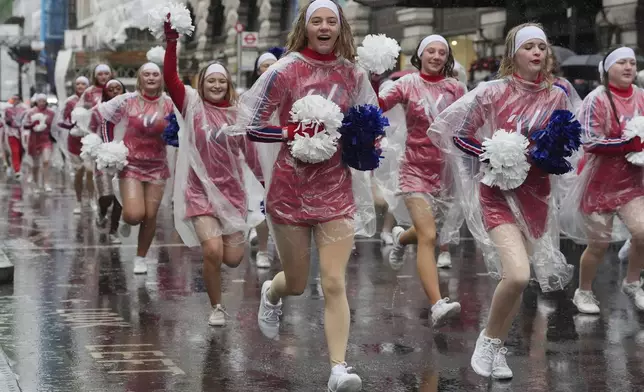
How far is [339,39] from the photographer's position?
695 centimetres

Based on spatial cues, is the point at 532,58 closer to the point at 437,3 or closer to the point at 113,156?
the point at 113,156

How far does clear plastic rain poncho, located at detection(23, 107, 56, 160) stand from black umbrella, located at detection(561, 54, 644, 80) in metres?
10.3

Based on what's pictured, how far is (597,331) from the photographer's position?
28.7 feet

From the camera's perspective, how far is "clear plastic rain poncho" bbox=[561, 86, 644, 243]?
29.9 feet

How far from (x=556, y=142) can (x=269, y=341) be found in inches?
94.0

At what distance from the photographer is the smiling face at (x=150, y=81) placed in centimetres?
1135

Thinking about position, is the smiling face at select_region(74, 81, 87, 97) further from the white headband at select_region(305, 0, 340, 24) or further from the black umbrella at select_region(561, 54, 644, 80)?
the white headband at select_region(305, 0, 340, 24)

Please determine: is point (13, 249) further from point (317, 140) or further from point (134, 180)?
point (317, 140)

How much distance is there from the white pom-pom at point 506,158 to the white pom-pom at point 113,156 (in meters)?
4.99

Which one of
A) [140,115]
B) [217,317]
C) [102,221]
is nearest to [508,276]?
[217,317]

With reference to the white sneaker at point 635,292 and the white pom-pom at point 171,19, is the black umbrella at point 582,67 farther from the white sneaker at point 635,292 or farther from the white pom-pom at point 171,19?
the white pom-pom at point 171,19

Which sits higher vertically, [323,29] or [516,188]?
[323,29]

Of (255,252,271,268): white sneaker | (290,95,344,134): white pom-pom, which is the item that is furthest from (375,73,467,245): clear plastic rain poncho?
(290,95,344,134): white pom-pom

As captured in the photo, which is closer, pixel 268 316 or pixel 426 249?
pixel 268 316
